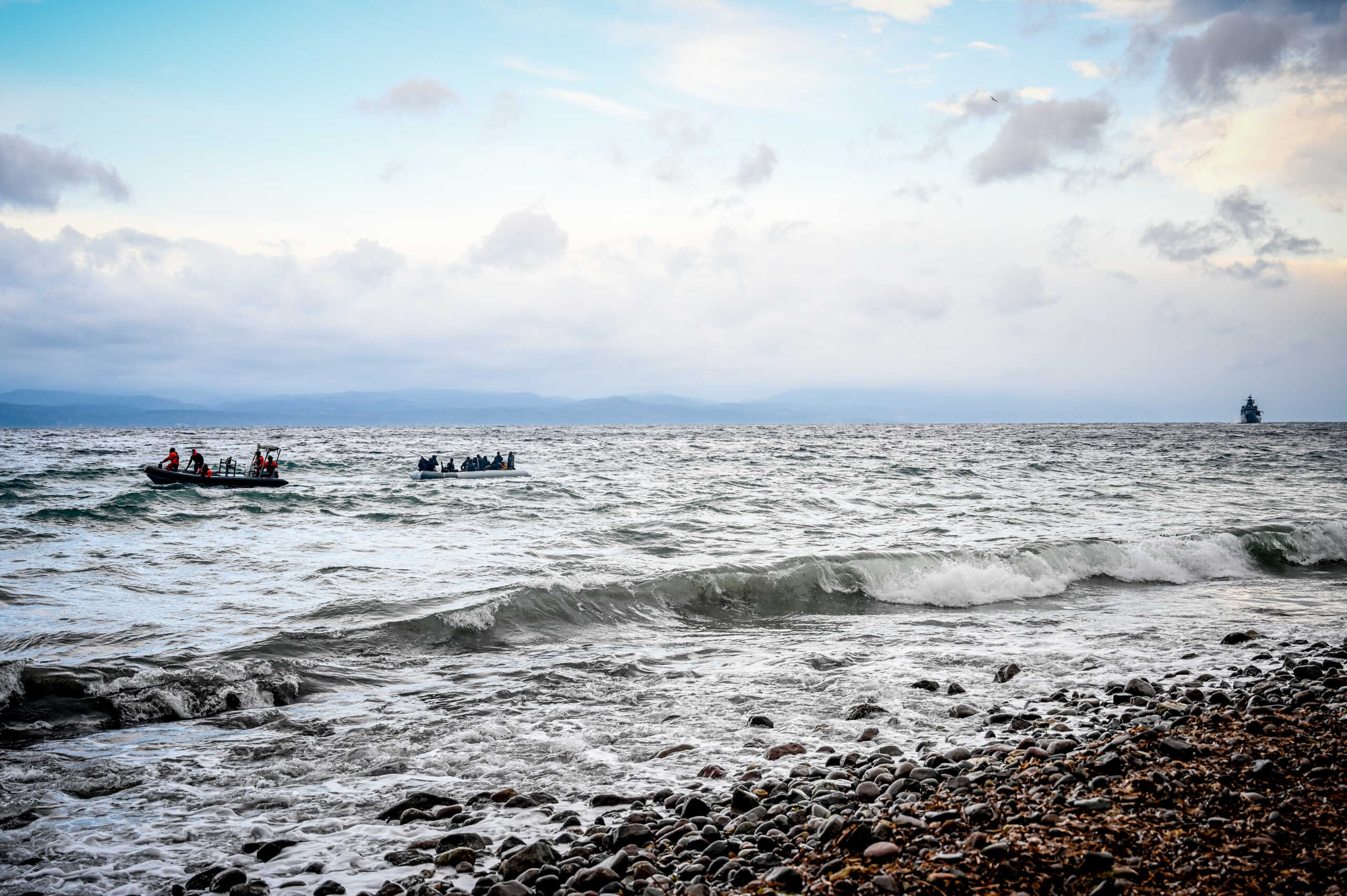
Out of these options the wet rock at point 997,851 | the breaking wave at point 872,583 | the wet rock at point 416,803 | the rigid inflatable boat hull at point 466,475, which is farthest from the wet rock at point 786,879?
the rigid inflatable boat hull at point 466,475

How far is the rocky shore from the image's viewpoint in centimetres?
389

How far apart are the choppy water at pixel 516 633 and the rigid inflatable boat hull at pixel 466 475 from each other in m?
10.5

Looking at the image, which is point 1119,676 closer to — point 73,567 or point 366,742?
point 366,742

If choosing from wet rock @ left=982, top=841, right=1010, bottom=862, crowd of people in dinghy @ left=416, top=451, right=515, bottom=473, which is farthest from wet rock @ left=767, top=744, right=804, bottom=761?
crowd of people in dinghy @ left=416, top=451, right=515, bottom=473

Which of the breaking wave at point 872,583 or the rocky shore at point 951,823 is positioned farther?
the breaking wave at point 872,583

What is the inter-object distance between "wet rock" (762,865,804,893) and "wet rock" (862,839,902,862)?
0.43 meters

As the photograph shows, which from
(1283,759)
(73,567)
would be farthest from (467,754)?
(73,567)

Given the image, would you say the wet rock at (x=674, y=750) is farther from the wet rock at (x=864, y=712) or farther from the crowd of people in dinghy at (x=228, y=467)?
the crowd of people in dinghy at (x=228, y=467)

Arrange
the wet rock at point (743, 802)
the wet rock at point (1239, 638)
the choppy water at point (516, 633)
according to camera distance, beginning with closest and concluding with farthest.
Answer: the wet rock at point (743, 802) → the choppy water at point (516, 633) → the wet rock at point (1239, 638)

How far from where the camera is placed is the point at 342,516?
25031mm

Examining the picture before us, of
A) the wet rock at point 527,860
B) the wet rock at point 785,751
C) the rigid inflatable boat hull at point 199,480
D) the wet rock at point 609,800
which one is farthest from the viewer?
the rigid inflatable boat hull at point 199,480

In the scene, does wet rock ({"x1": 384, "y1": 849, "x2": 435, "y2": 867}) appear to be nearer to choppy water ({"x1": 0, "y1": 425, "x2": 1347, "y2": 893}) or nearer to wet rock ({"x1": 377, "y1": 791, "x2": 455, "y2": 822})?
choppy water ({"x1": 0, "y1": 425, "x2": 1347, "y2": 893})

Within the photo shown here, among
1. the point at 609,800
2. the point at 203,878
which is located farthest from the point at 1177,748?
the point at 203,878

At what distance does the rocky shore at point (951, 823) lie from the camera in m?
3.89
